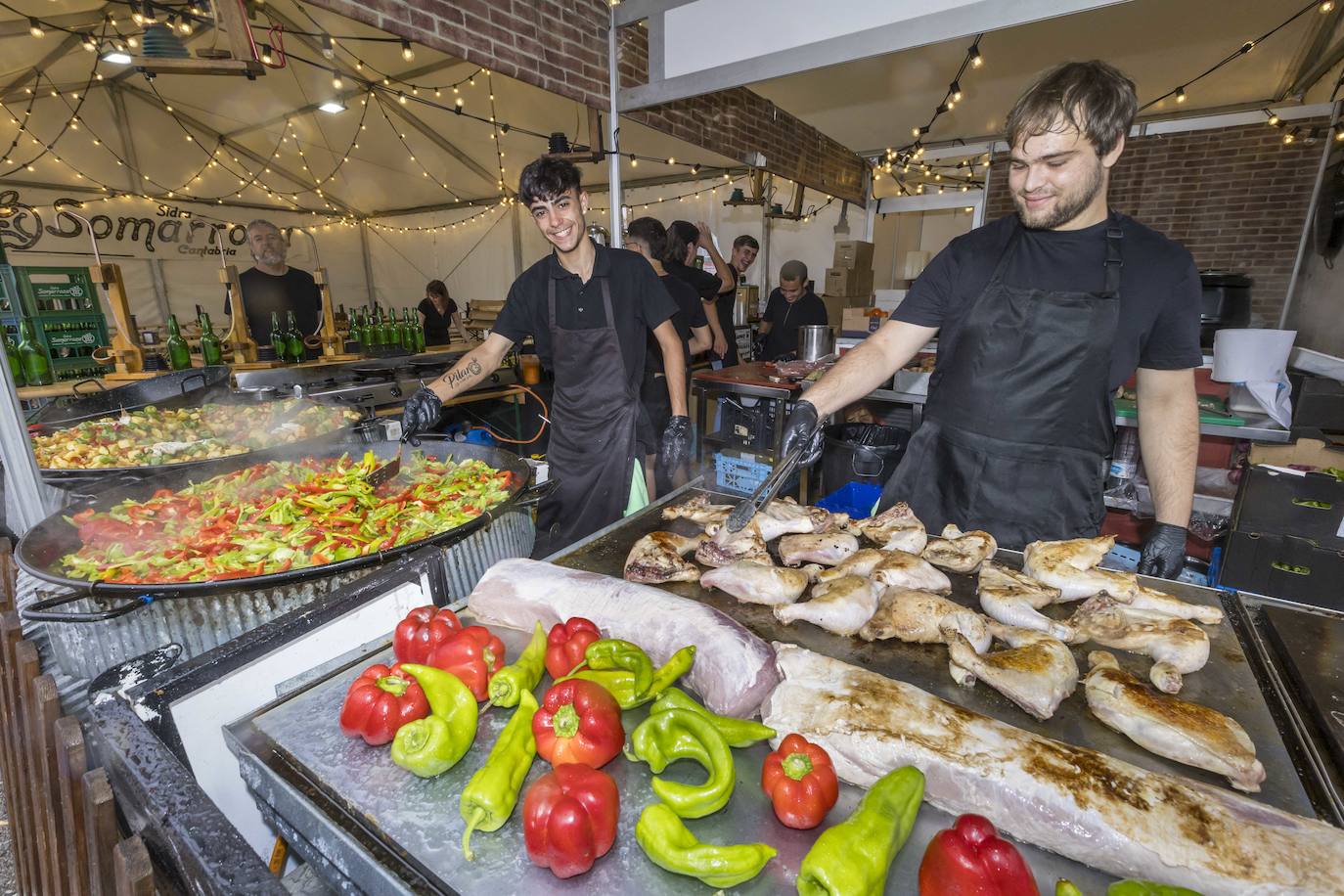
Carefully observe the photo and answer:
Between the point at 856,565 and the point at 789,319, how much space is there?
21.8 ft

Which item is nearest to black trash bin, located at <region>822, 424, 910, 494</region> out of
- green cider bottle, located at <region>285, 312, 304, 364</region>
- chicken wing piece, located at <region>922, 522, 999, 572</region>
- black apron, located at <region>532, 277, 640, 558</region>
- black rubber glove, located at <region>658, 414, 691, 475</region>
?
black rubber glove, located at <region>658, 414, 691, 475</region>

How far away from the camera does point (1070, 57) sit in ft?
23.8

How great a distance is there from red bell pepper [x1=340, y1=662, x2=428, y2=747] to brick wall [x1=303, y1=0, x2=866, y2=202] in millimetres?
4375

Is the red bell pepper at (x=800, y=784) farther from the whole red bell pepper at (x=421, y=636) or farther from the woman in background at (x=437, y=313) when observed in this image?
the woman in background at (x=437, y=313)

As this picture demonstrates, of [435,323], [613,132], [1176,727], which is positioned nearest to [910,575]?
[1176,727]

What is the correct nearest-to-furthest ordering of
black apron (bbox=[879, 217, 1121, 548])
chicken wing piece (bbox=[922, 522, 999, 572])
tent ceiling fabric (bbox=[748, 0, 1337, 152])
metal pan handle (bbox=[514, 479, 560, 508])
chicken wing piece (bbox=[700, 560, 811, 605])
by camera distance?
1. chicken wing piece (bbox=[700, 560, 811, 605])
2. chicken wing piece (bbox=[922, 522, 999, 572])
3. black apron (bbox=[879, 217, 1121, 548])
4. metal pan handle (bbox=[514, 479, 560, 508])
5. tent ceiling fabric (bbox=[748, 0, 1337, 152])

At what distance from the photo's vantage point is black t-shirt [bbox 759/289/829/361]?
26.3ft

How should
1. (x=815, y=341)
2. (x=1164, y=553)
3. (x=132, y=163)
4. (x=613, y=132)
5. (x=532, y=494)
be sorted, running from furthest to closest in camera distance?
(x=132, y=163)
(x=815, y=341)
(x=613, y=132)
(x=532, y=494)
(x=1164, y=553)

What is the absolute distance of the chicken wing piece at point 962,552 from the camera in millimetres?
1955

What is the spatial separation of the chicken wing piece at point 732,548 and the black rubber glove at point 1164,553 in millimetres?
1371

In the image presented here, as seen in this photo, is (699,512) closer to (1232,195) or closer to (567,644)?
(567,644)

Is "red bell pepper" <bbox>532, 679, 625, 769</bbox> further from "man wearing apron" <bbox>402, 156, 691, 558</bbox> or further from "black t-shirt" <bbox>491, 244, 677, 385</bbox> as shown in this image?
"black t-shirt" <bbox>491, 244, 677, 385</bbox>

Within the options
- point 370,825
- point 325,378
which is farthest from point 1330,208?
point 325,378

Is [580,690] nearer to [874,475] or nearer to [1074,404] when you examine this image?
[1074,404]
